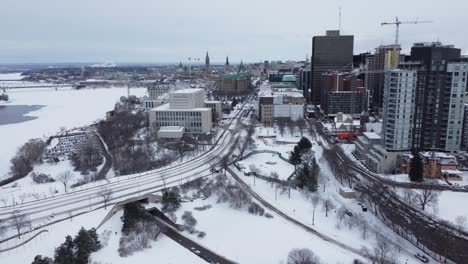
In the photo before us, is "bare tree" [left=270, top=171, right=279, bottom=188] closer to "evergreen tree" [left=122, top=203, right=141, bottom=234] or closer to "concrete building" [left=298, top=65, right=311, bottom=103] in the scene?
"evergreen tree" [left=122, top=203, right=141, bottom=234]

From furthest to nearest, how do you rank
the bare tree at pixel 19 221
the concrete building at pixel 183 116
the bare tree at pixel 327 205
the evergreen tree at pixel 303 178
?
1. the concrete building at pixel 183 116
2. the evergreen tree at pixel 303 178
3. the bare tree at pixel 327 205
4. the bare tree at pixel 19 221

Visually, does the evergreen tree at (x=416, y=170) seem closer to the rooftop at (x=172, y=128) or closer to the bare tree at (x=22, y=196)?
the rooftop at (x=172, y=128)

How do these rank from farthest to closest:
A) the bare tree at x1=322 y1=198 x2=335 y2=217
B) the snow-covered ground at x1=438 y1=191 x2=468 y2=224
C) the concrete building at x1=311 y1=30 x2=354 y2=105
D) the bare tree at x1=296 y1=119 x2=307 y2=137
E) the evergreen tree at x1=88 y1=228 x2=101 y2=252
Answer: the concrete building at x1=311 y1=30 x2=354 y2=105 → the bare tree at x1=296 y1=119 x2=307 y2=137 → the bare tree at x1=322 y1=198 x2=335 y2=217 → the snow-covered ground at x1=438 y1=191 x2=468 y2=224 → the evergreen tree at x1=88 y1=228 x2=101 y2=252

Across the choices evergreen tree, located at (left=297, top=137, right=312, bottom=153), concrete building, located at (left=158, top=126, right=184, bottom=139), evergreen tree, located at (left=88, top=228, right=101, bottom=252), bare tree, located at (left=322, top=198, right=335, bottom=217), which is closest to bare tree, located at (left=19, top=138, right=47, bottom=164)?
concrete building, located at (left=158, top=126, right=184, bottom=139)

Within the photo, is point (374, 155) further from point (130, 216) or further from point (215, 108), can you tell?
point (215, 108)

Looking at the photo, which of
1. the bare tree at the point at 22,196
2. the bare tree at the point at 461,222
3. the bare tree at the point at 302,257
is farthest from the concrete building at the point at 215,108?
the bare tree at the point at 302,257

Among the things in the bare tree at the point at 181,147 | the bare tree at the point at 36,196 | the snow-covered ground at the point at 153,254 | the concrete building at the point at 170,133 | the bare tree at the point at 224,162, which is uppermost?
the concrete building at the point at 170,133

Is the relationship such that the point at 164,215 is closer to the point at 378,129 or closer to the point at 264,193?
the point at 264,193

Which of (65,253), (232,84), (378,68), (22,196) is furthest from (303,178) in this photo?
(232,84)
